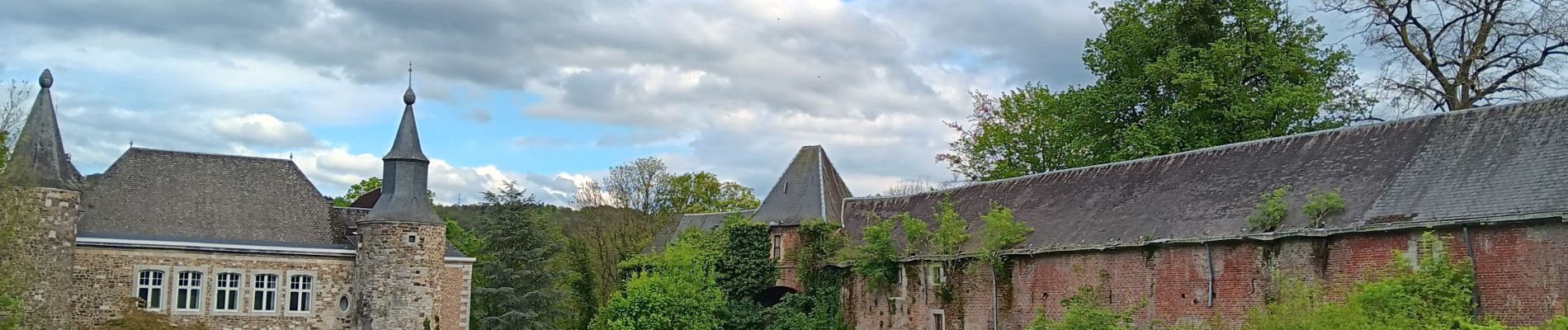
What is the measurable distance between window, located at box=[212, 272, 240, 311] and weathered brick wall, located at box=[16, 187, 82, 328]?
143 inches

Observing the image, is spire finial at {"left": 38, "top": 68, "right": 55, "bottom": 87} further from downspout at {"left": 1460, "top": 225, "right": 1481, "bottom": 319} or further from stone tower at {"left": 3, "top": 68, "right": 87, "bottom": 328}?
downspout at {"left": 1460, "top": 225, "right": 1481, "bottom": 319}

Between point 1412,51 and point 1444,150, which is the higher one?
point 1412,51

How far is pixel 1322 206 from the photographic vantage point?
21.7 metres

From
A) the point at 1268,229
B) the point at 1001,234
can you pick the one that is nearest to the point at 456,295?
the point at 1001,234

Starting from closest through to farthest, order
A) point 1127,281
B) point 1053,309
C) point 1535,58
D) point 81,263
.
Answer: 1. point 1127,281
2. point 1053,309
3. point 1535,58
4. point 81,263

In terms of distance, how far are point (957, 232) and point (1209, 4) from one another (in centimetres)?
974

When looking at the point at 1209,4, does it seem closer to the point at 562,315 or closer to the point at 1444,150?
the point at 1444,150

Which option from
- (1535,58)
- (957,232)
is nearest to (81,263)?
(957,232)

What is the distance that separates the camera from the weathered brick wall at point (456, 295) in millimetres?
38500

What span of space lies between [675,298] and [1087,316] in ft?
44.7

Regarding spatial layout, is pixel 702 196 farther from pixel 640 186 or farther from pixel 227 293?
pixel 227 293

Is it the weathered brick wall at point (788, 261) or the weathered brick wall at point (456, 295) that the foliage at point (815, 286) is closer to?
the weathered brick wall at point (788, 261)

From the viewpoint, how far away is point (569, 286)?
5116 centimetres

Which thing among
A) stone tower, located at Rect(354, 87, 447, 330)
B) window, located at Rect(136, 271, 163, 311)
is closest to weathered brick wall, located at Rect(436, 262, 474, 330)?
stone tower, located at Rect(354, 87, 447, 330)
